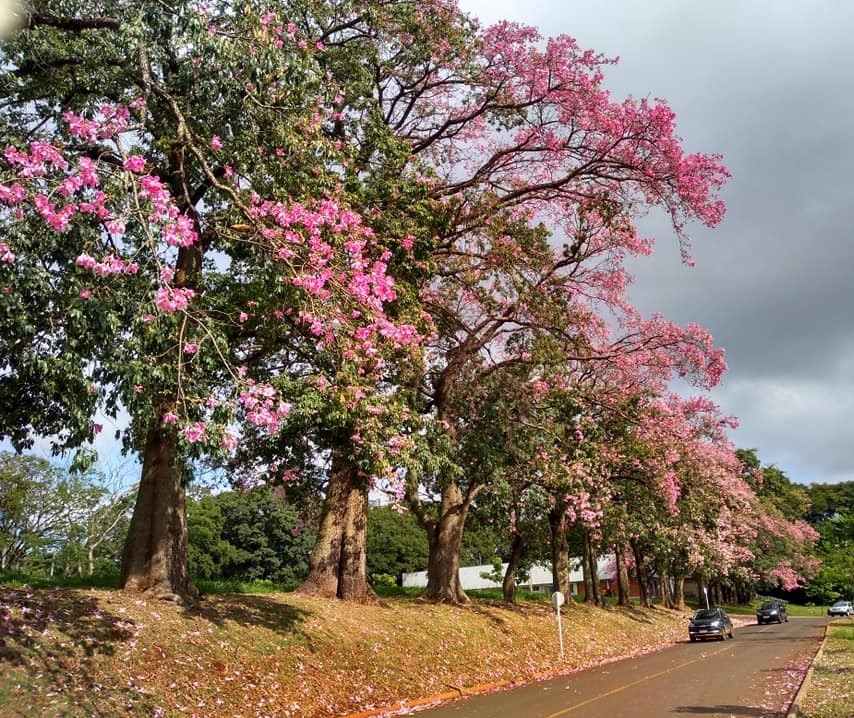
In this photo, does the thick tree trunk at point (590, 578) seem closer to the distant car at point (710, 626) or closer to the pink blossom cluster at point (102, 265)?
the distant car at point (710, 626)

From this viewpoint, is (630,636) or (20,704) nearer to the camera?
(20,704)

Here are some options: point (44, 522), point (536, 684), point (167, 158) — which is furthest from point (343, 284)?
point (44, 522)

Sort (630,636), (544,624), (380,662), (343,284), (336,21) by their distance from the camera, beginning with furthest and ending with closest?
(630,636) → (544,624) → (336,21) → (380,662) → (343,284)

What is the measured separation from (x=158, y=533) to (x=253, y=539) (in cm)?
Answer: 4054

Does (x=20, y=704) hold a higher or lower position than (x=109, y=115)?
lower

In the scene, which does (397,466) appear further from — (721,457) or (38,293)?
(721,457)

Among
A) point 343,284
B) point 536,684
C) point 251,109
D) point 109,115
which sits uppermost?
point 251,109

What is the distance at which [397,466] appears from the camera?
1248cm

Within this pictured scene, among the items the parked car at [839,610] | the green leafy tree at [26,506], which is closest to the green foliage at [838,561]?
the parked car at [839,610]

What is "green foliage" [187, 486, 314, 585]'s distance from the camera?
50.2 metres

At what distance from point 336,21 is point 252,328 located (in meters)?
6.96

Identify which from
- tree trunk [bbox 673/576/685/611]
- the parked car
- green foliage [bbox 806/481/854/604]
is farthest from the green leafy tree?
the parked car

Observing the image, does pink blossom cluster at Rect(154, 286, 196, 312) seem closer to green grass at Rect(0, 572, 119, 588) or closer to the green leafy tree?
green grass at Rect(0, 572, 119, 588)

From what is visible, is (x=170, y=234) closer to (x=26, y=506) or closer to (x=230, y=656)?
(x=230, y=656)
